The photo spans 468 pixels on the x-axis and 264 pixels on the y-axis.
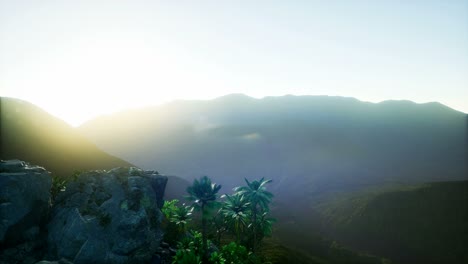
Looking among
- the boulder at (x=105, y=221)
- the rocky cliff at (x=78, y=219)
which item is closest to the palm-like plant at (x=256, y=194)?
the boulder at (x=105, y=221)

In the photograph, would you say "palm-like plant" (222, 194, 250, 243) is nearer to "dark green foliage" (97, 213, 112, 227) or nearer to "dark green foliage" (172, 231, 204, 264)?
"dark green foliage" (172, 231, 204, 264)

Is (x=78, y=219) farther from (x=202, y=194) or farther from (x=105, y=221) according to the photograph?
(x=202, y=194)

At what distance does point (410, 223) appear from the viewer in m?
140

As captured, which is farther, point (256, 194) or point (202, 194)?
point (256, 194)

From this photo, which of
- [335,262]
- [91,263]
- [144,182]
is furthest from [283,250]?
[91,263]

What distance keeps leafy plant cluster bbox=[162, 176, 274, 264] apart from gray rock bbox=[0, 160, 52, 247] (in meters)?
22.0

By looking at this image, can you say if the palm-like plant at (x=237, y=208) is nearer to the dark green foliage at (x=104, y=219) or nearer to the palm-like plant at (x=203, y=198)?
the palm-like plant at (x=203, y=198)

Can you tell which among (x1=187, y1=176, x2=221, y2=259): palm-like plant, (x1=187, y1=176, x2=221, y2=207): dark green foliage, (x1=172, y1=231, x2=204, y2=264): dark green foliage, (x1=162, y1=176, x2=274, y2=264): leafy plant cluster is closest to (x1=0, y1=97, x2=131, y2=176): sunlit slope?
(x1=162, y1=176, x2=274, y2=264): leafy plant cluster

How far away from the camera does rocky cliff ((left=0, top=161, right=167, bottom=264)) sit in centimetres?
4206

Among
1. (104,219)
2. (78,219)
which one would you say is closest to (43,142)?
(78,219)

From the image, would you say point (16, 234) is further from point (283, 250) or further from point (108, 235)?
point (283, 250)

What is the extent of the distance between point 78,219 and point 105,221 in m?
3.85

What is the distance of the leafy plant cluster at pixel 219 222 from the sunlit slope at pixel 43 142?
70.1 metres

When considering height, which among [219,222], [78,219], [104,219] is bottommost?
[219,222]
